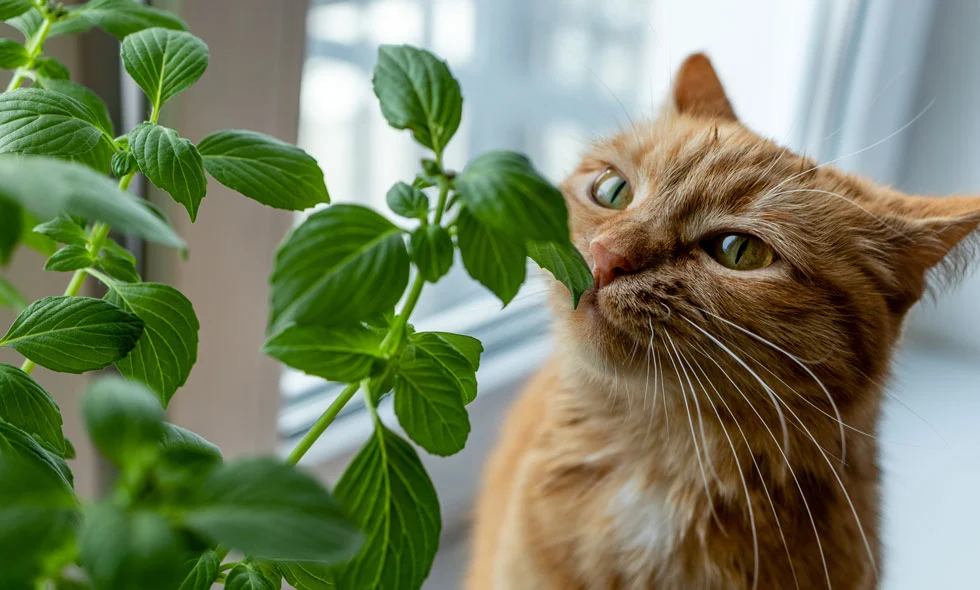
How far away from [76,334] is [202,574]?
131 millimetres

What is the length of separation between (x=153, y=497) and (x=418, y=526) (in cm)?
12

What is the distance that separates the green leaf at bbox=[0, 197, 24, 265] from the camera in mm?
242

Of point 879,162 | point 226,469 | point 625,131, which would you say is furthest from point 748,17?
point 226,469

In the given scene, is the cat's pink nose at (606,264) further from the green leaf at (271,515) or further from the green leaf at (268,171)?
the green leaf at (271,515)

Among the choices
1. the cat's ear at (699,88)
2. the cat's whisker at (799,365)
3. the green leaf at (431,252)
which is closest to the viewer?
the green leaf at (431,252)

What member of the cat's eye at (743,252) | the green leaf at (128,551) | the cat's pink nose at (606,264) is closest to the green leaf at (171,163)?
the green leaf at (128,551)

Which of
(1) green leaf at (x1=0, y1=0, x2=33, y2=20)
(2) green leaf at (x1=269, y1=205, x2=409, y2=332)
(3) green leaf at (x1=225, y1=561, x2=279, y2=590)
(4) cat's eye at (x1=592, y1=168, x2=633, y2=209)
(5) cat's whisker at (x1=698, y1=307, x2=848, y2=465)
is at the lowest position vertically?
(3) green leaf at (x1=225, y1=561, x2=279, y2=590)

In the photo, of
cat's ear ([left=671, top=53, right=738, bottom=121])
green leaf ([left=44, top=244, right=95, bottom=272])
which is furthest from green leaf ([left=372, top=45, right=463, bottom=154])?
cat's ear ([left=671, top=53, right=738, bottom=121])

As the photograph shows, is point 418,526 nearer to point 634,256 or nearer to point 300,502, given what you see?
point 300,502

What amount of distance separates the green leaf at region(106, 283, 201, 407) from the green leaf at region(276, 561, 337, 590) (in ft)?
0.37

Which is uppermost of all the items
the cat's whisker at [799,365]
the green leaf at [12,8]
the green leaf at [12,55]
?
the green leaf at [12,8]

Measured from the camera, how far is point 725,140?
779mm

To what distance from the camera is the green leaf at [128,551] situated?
22cm

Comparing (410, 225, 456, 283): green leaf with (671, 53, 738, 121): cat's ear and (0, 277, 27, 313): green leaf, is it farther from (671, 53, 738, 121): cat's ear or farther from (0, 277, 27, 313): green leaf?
(671, 53, 738, 121): cat's ear
